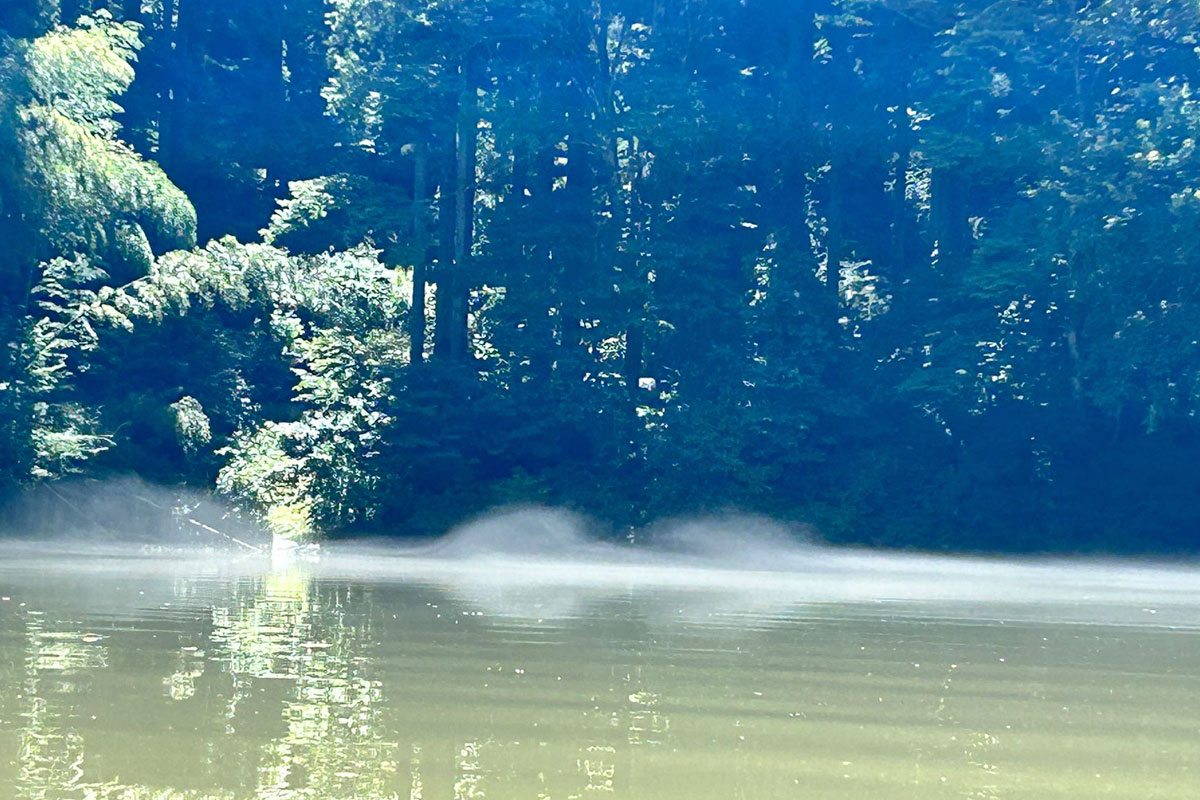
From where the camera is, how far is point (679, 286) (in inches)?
1337

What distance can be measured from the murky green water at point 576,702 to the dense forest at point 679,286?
54.5ft

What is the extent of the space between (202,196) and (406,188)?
808 cm

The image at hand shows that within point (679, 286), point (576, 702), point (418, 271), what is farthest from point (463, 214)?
point (576, 702)

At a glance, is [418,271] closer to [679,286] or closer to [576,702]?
[679,286]

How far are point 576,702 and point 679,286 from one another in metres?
25.4

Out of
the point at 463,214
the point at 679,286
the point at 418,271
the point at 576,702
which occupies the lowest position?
the point at 576,702

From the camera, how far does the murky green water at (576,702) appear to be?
264 inches

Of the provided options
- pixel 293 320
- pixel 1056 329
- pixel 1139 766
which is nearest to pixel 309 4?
pixel 293 320

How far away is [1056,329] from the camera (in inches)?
1316

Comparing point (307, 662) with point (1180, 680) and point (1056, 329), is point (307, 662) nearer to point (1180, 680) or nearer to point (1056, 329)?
point (1180, 680)

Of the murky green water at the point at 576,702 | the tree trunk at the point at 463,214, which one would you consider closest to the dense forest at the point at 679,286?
the tree trunk at the point at 463,214

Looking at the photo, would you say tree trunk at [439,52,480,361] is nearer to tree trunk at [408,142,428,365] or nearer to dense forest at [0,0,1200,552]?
dense forest at [0,0,1200,552]

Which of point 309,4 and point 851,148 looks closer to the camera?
point 851,148

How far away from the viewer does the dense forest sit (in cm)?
3170
